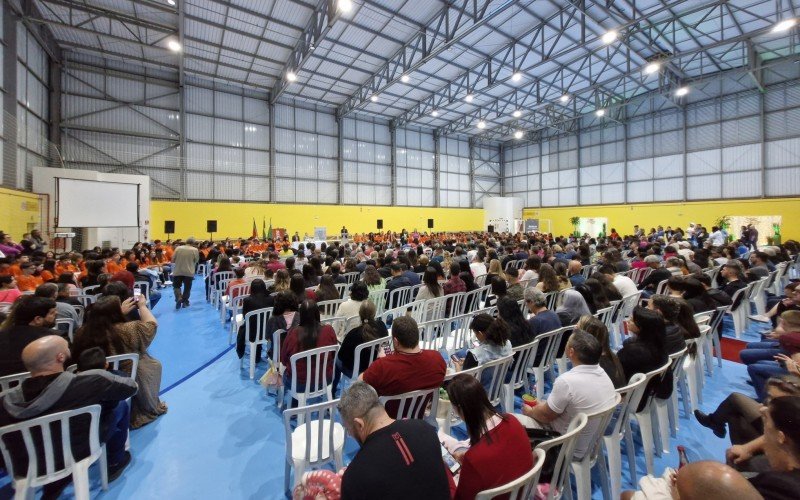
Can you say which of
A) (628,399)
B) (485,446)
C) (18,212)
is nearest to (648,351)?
(628,399)

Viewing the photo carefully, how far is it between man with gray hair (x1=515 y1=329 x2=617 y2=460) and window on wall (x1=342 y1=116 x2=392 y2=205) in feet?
67.2

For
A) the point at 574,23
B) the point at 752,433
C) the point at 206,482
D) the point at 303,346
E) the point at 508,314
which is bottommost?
the point at 206,482

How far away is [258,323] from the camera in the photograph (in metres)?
4.18

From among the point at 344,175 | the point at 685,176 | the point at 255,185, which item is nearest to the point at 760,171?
the point at 685,176

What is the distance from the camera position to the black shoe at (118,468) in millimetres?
2568

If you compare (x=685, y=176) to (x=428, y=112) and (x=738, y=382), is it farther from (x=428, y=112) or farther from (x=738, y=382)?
(x=738, y=382)

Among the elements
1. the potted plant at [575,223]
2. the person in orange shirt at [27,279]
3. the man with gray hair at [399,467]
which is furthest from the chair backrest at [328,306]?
the potted plant at [575,223]

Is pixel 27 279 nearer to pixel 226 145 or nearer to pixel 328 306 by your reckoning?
pixel 328 306

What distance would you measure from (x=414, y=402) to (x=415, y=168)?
2366cm

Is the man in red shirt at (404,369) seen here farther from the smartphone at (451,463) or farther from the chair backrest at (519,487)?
the chair backrest at (519,487)

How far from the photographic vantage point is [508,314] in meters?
3.23

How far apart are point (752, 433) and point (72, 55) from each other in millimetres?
21906

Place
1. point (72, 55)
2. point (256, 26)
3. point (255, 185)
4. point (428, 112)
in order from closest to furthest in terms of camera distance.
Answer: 1. point (256, 26)
2. point (72, 55)
3. point (255, 185)
4. point (428, 112)

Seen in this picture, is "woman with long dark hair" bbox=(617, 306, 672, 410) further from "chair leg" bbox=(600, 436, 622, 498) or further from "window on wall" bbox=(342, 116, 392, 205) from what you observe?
"window on wall" bbox=(342, 116, 392, 205)
